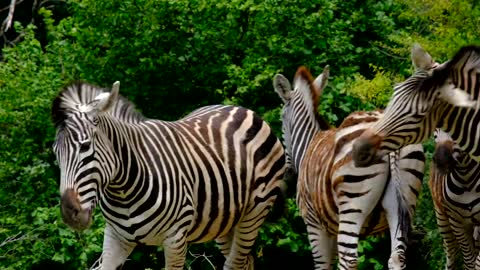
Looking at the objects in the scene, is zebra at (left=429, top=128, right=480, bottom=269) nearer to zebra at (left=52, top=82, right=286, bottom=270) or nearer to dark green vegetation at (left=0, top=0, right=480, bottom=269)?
zebra at (left=52, top=82, right=286, bottom=270)

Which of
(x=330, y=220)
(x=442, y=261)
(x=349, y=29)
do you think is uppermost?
(x=349, y=29)

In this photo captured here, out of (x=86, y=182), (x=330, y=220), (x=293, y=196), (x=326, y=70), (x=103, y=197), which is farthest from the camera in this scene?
(x=293, y=196)

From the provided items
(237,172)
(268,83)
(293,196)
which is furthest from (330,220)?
(268,83)

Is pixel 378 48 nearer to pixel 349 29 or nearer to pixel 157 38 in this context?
pixel 349 29

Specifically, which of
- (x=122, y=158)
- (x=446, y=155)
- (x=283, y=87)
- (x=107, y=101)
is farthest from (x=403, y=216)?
(x=107, y=101)

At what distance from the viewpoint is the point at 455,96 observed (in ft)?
23.8

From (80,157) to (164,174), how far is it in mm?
956

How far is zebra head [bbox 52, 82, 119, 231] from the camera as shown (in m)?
7.53

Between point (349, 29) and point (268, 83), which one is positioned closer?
point (268, 83)

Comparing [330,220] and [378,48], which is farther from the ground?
[378,48]

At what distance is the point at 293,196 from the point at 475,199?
326cm

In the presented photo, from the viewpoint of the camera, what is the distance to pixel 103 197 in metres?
8.20

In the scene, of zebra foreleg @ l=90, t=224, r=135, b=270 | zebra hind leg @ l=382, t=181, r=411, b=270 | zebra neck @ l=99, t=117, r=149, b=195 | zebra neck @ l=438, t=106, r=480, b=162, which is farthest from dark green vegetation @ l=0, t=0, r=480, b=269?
zebra neck @ l=438, t=106, r=480, b=162

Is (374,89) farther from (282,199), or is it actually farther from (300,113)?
(282,199)
